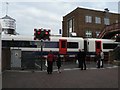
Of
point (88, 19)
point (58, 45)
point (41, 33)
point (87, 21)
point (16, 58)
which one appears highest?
point (88, 19)

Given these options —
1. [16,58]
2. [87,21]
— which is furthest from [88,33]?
[16,58]

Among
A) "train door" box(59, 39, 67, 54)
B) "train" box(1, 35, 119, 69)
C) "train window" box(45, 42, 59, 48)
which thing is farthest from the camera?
"train door" box(59, 39, 67, 54)

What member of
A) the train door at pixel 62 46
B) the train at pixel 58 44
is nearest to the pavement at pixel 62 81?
the train at pixel 58 44

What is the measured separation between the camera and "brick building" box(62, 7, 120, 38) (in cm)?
5832

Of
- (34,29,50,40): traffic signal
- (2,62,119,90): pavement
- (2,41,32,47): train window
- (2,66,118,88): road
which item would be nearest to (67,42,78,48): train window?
(2,41,32,47): train window

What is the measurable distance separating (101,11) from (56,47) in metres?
28.5

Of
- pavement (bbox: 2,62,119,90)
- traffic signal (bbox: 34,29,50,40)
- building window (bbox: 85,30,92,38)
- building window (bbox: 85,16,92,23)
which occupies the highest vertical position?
building window (bbox: 85,16,92,23)

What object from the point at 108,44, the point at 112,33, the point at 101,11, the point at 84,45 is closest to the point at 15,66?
the point at 84,45

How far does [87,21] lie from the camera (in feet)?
195

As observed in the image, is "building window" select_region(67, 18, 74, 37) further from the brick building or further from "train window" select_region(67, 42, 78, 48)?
"train window" select_region(67, 42, 78, 48)

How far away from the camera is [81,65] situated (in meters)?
23.0

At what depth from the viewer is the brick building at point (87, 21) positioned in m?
58.3

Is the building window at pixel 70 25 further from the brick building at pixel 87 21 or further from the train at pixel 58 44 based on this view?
the train at pixel 58 44

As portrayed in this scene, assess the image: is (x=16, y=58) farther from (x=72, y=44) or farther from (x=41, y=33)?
(x=72, y=44)
